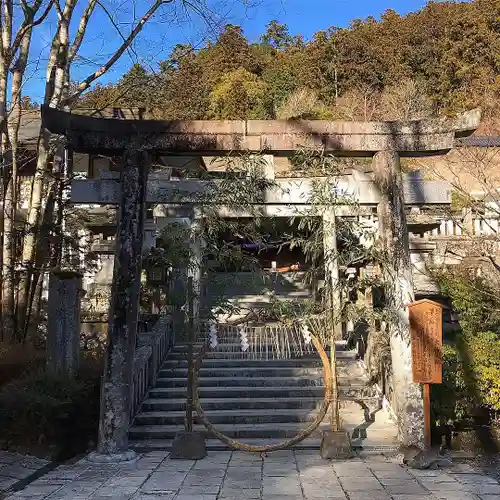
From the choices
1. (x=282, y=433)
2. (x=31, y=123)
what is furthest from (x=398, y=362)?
(x=31, y=123)

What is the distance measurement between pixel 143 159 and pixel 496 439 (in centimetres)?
708

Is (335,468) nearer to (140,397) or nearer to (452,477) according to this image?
(452,477)

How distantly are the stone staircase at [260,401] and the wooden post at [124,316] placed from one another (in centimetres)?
93

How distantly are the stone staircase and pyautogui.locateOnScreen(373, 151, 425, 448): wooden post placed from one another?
0.73 m

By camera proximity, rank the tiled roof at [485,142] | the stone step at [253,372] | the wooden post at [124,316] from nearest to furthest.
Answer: the wooden post at [124,316]
the stone step at [253,372]
the tiled roof at [485,142]

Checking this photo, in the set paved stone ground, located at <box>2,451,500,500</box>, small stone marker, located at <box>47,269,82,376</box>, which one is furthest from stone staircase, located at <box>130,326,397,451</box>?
small stone marker, located at <box>47,269,82,376</box>

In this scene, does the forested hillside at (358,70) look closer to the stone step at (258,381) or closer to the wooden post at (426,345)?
the stone step at (258,381)

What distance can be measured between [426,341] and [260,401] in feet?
10.6

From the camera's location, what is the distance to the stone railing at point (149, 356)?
845 cm

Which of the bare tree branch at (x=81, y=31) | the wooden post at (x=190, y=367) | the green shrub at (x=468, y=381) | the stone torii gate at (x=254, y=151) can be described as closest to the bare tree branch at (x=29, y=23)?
the bare tree branch at (x=81, y=31)

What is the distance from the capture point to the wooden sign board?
22.1 ft

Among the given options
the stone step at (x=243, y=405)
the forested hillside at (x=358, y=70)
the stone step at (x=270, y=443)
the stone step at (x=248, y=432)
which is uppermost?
the forested hillside at (x=358, y=70)

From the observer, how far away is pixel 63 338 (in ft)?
27.8

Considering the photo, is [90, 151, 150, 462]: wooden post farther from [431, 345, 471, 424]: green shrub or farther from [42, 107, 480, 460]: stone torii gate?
[431, 345, 471, 424]: green shrub
